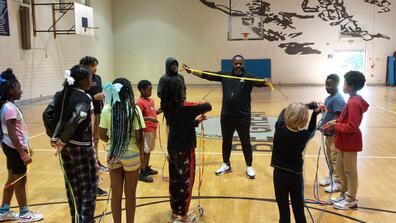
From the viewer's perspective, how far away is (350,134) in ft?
12.6

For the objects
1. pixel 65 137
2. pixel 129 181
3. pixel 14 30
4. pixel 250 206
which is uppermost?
pixel 14 30

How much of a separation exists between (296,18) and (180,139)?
18348 mm

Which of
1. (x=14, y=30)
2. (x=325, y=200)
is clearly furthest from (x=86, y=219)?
(x=14, y=30)

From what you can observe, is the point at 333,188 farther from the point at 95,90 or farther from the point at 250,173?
the point at 95,90

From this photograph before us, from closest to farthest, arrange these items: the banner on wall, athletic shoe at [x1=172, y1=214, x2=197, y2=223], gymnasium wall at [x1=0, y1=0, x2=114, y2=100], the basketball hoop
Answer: athletic shoe at [x1=172, y1=214, x2=197, y2=223], the banner on wall, gymnasium wall at [x1=0, y1=0, x2=114, y2=100], the basketball hoop

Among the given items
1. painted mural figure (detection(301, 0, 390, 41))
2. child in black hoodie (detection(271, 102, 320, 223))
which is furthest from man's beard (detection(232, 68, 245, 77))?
painted mural figure (detection(301, 0, 390, 41))

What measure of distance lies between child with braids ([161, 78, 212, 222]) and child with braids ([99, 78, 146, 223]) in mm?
409

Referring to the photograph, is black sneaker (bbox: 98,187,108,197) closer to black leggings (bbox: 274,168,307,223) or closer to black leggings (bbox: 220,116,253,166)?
black leggings (bbox: 220,116,253,166)

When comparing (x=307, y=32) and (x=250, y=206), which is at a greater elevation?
(x=307, y=32)

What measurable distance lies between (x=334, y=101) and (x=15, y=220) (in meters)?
3.61

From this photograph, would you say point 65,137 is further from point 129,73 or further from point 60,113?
point 129,73

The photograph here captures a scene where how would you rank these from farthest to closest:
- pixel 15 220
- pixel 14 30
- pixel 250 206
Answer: pixel 14 30, pixel 250 206, pixel 15 220

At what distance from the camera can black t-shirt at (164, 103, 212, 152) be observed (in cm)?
339

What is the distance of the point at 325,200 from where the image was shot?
4242 millimetres
